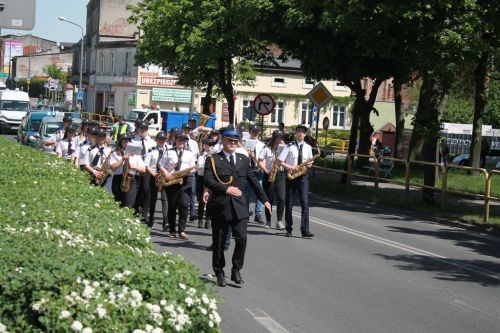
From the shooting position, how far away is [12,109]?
5700cm

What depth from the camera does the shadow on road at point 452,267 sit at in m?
12.4

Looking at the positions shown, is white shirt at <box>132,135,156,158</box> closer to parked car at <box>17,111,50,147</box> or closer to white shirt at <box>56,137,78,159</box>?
white shirt at <box>56,137,78,159</box>

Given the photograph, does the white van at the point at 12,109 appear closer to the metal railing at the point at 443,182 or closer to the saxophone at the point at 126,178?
the metal railing at the point at 443,182

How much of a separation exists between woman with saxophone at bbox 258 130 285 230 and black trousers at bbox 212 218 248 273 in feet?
19.3

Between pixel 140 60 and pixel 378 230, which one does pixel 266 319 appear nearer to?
pixel 378 230

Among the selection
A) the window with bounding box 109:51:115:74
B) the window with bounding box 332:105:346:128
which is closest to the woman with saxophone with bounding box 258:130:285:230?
the window with bounding box 332:105:346:128

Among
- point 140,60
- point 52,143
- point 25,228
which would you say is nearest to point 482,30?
point 52,143

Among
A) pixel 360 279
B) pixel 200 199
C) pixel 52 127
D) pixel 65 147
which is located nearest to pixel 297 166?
pixel 200 199

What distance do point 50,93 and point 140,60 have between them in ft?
162

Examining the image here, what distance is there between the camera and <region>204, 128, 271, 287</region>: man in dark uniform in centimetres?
1079

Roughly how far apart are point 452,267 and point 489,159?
38.2 metres

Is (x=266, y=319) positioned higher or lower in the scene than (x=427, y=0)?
lower

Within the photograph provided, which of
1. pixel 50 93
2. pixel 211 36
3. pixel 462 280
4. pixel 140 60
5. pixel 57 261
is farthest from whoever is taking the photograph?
pixel 50 93

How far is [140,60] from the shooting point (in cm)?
4709
